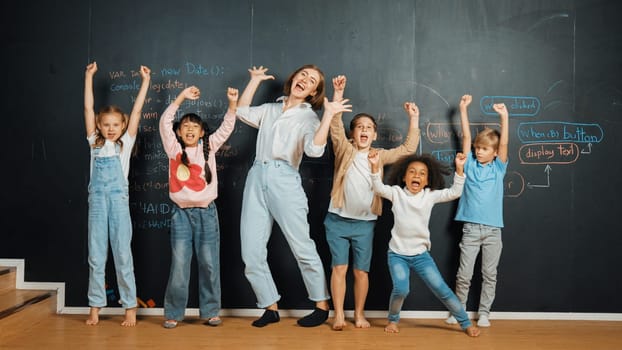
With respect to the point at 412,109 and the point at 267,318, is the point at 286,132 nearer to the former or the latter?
the point at 412,109

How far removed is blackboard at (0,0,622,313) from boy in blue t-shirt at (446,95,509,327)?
0.49 ft

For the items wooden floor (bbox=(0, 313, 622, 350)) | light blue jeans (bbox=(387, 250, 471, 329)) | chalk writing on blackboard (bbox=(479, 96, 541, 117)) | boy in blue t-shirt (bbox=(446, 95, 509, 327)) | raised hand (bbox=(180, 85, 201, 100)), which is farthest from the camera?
chalk writing on blackboard (bbox=(479, 96, 541, 117))

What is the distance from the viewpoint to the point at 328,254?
355 centimetres

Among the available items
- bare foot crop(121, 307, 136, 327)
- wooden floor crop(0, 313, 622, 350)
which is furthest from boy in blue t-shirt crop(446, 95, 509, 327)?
bare foot crop(121, 307, 136, 327)

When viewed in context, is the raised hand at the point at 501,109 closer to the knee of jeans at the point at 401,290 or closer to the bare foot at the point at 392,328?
the knee of jeans at the point at 401,290

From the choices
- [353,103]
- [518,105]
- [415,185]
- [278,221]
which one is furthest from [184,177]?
[518,105]

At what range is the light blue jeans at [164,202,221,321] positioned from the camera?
321 centimetres

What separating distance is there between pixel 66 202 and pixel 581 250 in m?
3.26

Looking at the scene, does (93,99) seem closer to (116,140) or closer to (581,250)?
(116,140)

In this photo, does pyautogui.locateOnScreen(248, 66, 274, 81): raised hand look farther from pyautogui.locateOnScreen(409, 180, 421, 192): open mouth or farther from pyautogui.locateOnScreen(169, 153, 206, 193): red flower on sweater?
pyautogui.locateOnScreen(409, 180, 421, 192): open mouth

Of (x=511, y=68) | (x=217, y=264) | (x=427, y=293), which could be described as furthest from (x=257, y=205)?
(x=511, y=68)

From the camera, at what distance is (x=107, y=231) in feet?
10.7

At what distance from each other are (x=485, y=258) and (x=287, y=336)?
1298 mm

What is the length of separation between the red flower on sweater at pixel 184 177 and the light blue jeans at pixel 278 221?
0.95 feet
